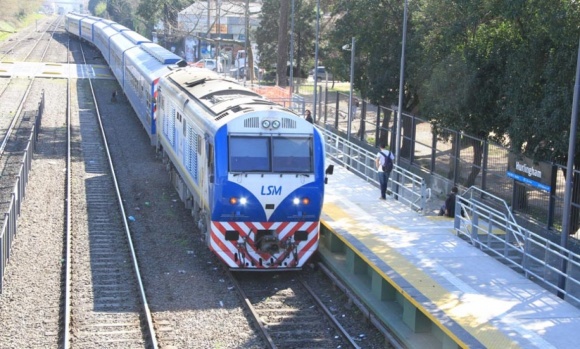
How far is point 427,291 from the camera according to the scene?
14.1 meters

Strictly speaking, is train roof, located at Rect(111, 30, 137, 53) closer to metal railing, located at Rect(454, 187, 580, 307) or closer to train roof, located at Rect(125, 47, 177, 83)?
train roof, located at Rect(125, 47, 177, 83)

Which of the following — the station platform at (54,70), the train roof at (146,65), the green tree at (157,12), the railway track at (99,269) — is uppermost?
the green tree at (157,12)

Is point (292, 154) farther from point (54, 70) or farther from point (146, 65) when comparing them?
point (54, 70)

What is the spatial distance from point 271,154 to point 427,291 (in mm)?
4237

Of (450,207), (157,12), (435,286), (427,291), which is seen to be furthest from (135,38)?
(427,291)

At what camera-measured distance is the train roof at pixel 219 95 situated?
1769 cm

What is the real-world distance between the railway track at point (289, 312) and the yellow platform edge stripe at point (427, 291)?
1.14 m

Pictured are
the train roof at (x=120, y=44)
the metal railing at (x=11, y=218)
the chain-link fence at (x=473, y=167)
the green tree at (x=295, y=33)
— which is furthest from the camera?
the green tree at (x=295, y=33)

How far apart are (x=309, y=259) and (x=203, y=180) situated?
8.65 ft

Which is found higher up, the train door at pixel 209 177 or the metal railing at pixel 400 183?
the train door at pixel 209 177

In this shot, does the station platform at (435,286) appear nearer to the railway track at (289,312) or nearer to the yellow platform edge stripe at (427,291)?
the yellow platform edge stripe at (427,291)

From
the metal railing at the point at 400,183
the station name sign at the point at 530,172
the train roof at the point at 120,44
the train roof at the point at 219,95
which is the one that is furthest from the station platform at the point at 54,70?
the station name sign at the point at 530,172

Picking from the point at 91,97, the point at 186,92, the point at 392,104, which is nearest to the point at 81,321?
the point at 186,92

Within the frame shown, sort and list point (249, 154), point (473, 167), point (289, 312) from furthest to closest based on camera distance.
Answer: point (473, 167), point (249, 154), point (289, 312)
